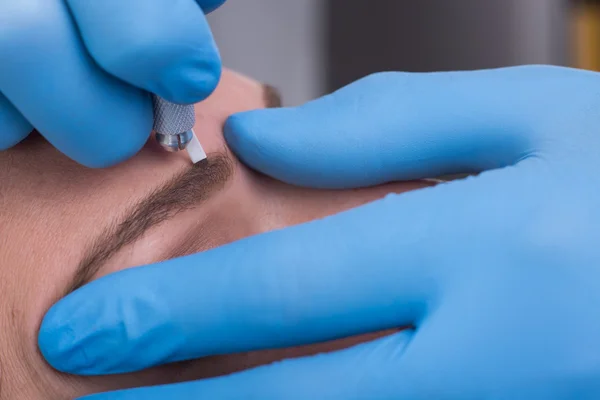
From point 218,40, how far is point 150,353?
125 centimetres

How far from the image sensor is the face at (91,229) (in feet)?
2.10

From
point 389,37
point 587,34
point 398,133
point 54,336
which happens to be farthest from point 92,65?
point 587,34

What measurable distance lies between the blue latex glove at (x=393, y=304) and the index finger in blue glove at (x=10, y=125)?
176 mm

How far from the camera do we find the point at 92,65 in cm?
60

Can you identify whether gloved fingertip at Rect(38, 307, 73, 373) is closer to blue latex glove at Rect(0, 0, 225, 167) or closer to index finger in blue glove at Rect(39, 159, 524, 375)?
index finger in blue glove at Rect(39, 159, 524, 375)

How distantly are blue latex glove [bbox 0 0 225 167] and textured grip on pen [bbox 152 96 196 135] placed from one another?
43 mm

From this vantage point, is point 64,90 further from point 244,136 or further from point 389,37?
point 389,37

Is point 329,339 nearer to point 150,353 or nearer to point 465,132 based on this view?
point 150,353

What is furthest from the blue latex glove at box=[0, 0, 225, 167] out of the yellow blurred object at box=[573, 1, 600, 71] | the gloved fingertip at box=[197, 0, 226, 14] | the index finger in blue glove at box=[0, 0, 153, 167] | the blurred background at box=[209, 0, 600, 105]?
the yellow blurred object at box=[573, 1, 600, 71]

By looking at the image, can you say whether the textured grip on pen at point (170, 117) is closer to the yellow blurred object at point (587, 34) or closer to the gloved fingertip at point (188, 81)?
the gloved fingertip at point (188, 81)

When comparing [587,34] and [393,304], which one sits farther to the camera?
[587,34]

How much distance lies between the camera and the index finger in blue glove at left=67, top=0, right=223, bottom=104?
56cm

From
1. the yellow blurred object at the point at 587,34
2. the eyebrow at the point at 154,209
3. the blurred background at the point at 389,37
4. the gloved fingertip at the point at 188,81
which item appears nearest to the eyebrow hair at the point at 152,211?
the eyebrow at the point at 154,209

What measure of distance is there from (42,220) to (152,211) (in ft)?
0.39
